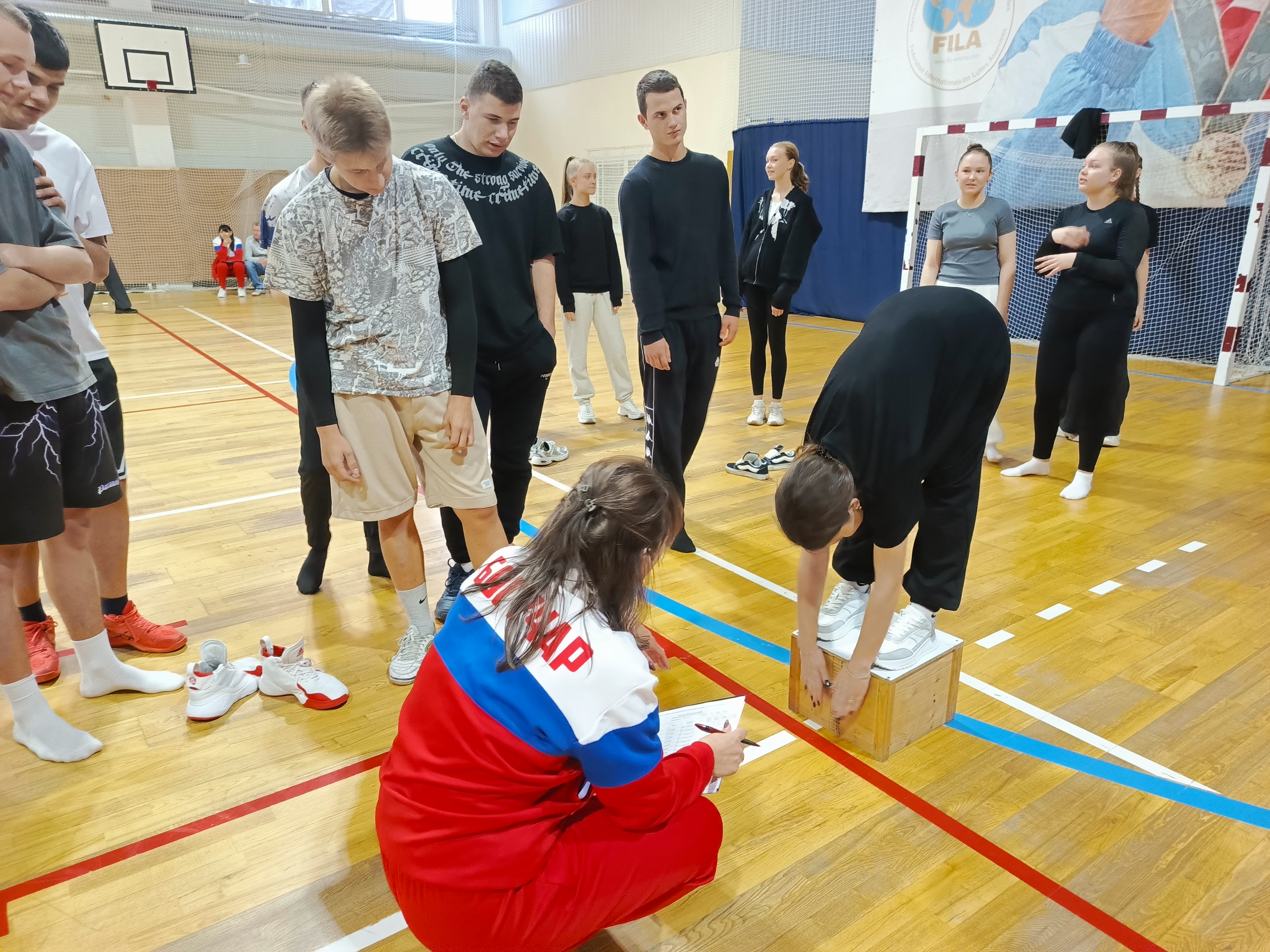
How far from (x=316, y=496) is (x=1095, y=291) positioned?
3.39 m

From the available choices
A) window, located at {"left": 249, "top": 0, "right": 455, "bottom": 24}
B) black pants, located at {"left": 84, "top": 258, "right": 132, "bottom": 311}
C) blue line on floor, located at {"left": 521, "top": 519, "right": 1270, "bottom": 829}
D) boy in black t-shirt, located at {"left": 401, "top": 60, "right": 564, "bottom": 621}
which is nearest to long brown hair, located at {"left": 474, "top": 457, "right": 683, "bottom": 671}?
boy in black t-shirt, located at {"left": 401, "top": 60, "right": 564, "bottom": 621}

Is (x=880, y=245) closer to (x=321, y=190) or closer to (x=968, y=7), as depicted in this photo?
(x=968, y=7)

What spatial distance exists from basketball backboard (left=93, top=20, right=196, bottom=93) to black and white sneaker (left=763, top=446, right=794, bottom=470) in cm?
1181

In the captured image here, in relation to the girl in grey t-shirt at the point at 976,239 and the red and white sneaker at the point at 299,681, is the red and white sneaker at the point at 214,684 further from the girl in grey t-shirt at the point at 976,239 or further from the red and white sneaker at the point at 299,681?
the girl in grey t-shirt at the point at 976,239

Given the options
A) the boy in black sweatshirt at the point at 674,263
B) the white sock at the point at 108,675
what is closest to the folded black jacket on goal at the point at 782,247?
the boy in black sweatshirt at the point at 674,263

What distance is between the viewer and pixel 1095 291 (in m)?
3.70

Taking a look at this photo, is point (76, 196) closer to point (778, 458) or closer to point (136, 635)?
point (136, 635)

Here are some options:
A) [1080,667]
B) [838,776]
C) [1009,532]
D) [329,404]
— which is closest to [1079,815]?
[838,776]

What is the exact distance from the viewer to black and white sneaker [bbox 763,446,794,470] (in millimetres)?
4277

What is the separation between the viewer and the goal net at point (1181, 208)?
6102 mm

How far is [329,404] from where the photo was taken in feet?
6.90

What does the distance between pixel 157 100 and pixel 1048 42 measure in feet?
38.7

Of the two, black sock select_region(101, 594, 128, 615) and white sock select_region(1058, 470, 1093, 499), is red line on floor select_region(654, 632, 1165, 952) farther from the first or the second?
white sock select_region(1058, 470, 1093, 499)

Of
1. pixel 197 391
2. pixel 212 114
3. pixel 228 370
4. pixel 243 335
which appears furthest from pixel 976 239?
pixel 212 114
